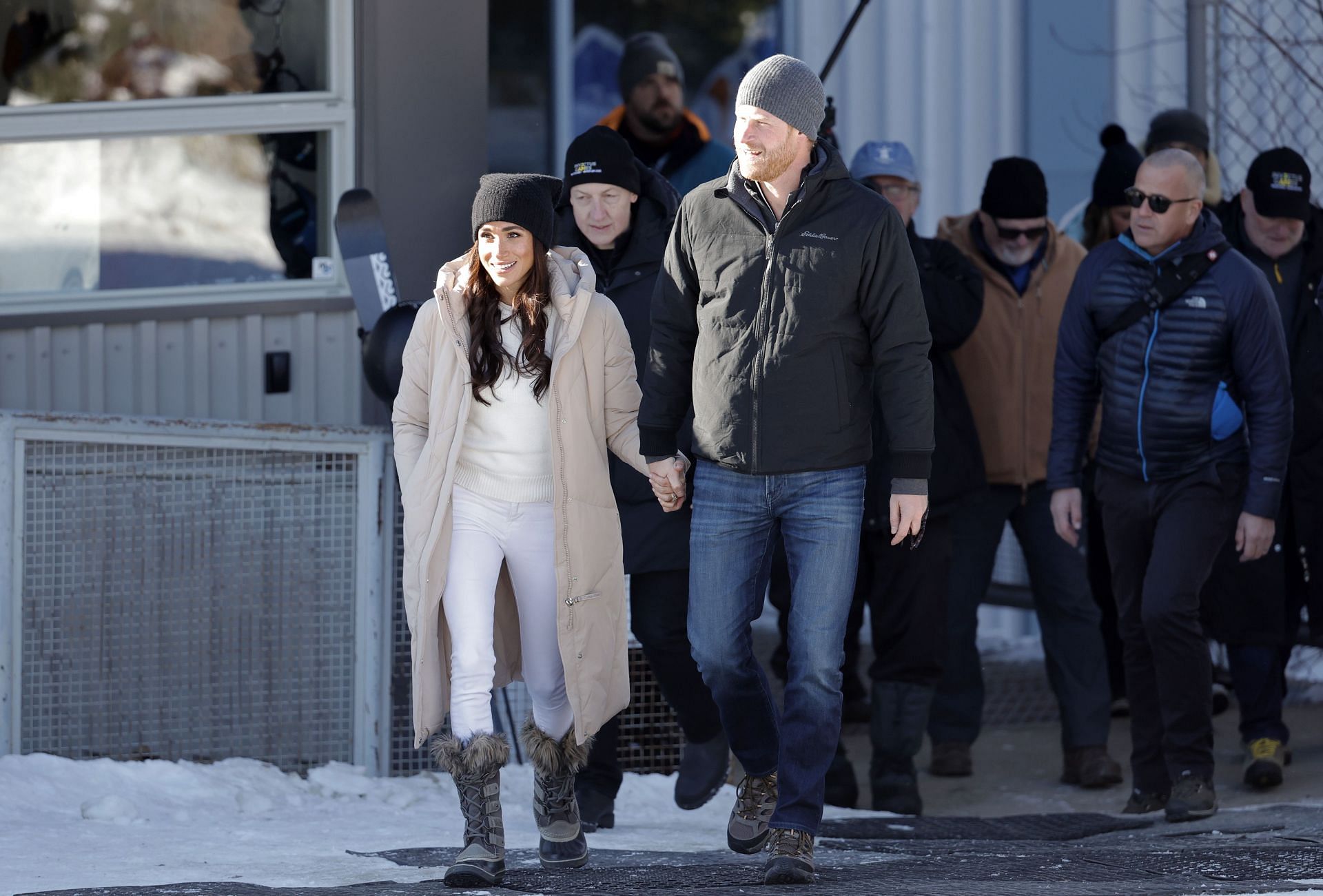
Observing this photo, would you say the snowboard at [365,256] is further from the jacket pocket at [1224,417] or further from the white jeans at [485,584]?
the jacket pocket at [1224,417]

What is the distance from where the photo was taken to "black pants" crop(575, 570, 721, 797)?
19.1 feet

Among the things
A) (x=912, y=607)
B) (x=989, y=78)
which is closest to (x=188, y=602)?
(x=912, y=607)

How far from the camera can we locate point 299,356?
7055 mm

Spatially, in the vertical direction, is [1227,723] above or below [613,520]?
below

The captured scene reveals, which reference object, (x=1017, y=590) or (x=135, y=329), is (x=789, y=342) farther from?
(x=1017, y=590)

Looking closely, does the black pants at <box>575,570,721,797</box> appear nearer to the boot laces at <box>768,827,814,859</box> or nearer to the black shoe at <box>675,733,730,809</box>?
the black shoe at <box>675,733,730,809</box>

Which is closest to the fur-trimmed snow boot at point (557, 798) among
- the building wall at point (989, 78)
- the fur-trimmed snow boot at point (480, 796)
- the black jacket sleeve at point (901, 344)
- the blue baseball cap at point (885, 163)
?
the fur-trimmed snow boot at point (480, 796)

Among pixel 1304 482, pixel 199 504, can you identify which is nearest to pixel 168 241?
pixel 199 504

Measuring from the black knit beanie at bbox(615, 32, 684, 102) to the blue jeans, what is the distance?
11.4 feet

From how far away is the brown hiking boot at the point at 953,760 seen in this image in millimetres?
7102

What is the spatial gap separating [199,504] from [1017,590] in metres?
3.60

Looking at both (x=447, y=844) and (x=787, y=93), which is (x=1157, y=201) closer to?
(x=787, y=93)

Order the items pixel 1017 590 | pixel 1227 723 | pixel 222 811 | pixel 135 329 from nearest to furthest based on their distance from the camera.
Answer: pixel 222 811 < pixel 135 329 < pixel 1227 723 < pixel 1017 590

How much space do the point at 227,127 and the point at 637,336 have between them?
212 cm
